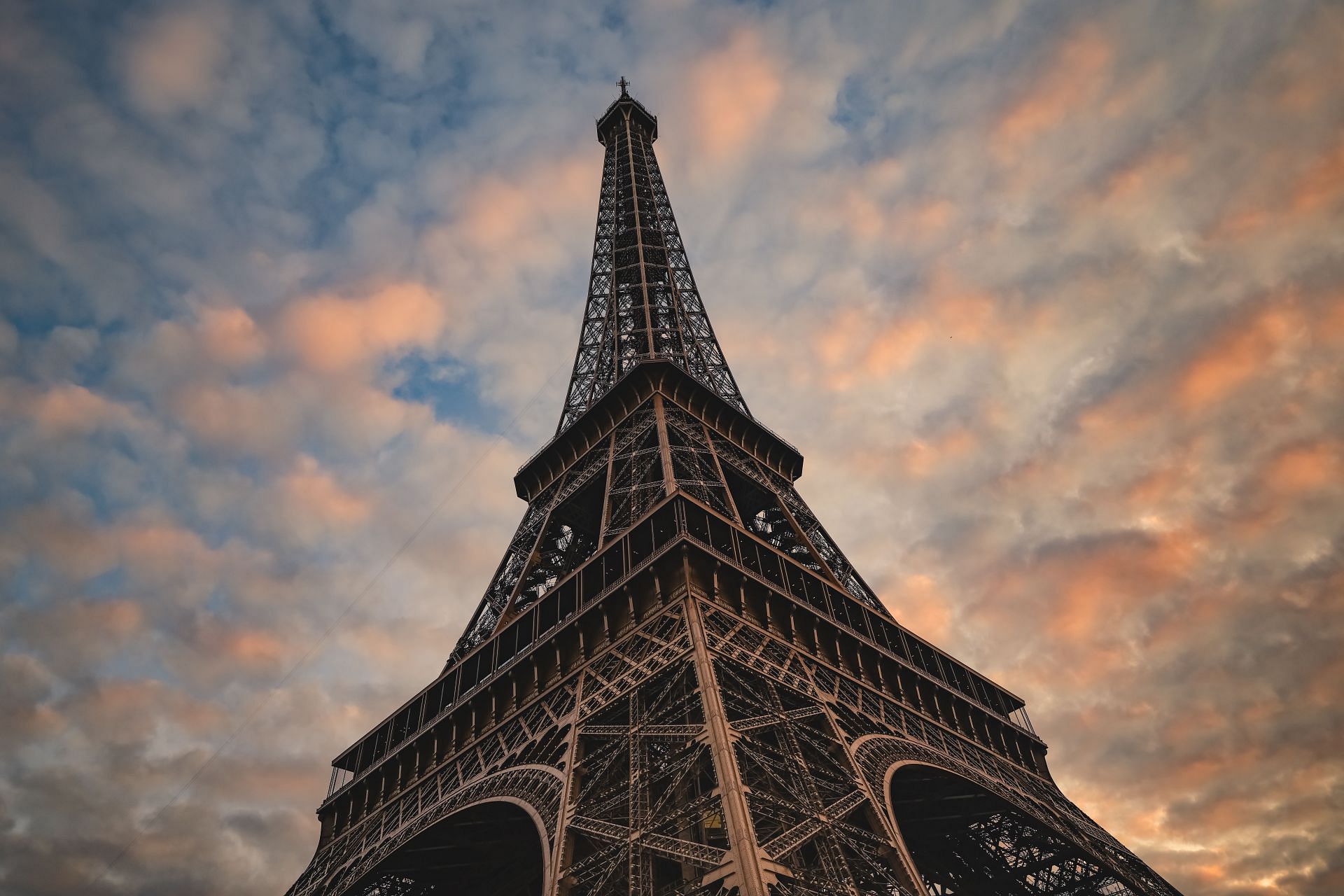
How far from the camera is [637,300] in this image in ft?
173

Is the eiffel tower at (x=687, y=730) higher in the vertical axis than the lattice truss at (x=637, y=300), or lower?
lower

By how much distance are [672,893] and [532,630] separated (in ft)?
42.9

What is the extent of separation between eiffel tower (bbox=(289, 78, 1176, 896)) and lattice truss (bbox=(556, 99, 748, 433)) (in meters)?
5.40

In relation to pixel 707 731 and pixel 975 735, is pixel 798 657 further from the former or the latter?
pixel 975 735

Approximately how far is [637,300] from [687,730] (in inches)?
1438

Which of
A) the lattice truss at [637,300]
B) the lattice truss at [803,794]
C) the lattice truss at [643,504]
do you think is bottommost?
the lattice truss at [803,794]

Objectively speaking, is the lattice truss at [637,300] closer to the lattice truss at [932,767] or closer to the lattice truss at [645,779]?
the lattice truss at [932,767]

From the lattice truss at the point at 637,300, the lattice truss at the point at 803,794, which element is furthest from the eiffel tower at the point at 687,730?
the lattice truss at the point at 637,300

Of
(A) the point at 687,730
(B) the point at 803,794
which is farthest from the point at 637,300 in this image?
(B) the point at 803,794

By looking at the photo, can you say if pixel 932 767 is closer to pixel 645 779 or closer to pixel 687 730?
pixel 687 730

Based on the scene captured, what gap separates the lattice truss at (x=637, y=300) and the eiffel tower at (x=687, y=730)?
5.40m

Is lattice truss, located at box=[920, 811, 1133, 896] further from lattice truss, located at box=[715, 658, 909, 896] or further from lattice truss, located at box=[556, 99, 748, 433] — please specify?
lattice truss, located at box=[556, 99, 748, 433]

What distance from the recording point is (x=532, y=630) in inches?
1102

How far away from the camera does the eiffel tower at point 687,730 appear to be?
687 inches
